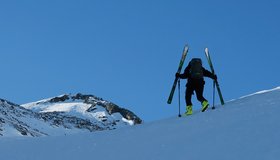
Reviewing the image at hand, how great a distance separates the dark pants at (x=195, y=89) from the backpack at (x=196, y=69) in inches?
6.2

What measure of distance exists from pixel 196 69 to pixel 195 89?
56 centimetres

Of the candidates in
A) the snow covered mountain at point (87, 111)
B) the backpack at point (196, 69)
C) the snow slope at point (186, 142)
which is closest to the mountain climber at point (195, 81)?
the backpack at point (196, 69)

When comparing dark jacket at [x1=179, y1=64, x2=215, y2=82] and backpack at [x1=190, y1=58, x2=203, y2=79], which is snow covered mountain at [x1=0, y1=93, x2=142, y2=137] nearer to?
dark jacket at [x1=179, y1=64, x2=215, y2=82]

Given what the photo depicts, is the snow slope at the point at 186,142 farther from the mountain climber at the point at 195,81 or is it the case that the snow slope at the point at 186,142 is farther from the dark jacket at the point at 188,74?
the dark jacket at the point at 188,74

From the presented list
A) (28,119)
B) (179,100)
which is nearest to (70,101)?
(28,119)

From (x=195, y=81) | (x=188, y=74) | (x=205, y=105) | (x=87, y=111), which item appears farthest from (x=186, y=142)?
(x=87, y=111)

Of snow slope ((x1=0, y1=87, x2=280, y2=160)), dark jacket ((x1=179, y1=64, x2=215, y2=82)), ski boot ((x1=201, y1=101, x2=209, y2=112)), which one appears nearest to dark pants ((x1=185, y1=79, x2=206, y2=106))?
dark jacket ((x1=179, y1=64, x2=215, y2=82))

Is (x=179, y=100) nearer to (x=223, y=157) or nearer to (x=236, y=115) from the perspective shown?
(x=236, y=115)

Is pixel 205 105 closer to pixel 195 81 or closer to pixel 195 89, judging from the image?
pixel 195 89

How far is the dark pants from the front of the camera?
13.0 m

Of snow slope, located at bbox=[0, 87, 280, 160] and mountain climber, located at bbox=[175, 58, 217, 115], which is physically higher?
mountain climber, located at bbox=[175, 58, 217, 115]

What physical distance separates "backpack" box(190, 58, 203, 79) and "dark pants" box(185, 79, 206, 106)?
0.51 feet

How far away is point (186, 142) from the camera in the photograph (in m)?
7.78

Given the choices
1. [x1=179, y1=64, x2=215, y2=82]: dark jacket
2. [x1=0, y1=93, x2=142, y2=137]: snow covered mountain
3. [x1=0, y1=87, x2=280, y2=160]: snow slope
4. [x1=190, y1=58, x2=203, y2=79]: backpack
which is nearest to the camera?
[x1=0, y1=87, x2=280, y2=160]: snow slope
